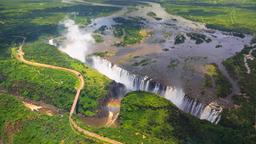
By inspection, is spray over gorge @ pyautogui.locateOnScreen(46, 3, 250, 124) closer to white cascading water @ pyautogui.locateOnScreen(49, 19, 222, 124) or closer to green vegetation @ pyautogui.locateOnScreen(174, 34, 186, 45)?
white cascading water @ pyautogui.locateOnScreen(49, 19, 222, 124)

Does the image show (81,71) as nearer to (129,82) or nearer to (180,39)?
(129,82)

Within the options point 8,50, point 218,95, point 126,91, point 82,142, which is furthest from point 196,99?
point 8,50

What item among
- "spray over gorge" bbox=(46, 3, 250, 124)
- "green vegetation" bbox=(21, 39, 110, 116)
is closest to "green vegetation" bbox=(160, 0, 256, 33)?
"spray over gorge" bbox=(46, 3, 250, 124)

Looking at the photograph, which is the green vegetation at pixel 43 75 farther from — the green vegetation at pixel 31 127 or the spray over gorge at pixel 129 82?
the green vegetation at pixel 31 127

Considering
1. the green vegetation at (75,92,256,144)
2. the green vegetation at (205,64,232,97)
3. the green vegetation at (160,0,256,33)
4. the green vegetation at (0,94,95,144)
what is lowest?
the green vegetation at (0,94,95,144)

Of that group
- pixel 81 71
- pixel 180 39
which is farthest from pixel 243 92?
pixel 180 39

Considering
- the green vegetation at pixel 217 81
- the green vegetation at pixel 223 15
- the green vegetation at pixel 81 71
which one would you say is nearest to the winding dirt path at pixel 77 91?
the green vegetation at pixel 81 71

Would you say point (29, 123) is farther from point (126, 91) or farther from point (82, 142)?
point (126, 91)
